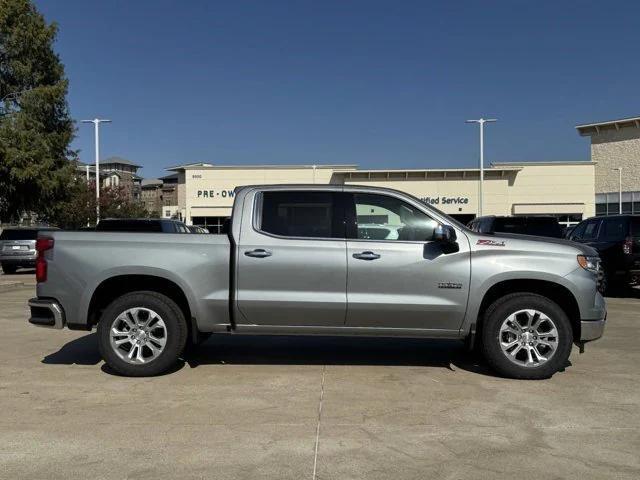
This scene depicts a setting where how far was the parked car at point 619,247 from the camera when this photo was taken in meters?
12.5

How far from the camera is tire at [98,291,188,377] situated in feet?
20.5

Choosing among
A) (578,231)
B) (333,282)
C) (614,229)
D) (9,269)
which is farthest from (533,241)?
(9,269)

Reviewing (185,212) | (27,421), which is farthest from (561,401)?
(185,212)

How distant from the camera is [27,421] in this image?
4.97 metres

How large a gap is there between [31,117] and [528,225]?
2026cm

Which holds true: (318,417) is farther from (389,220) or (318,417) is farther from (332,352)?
(332,352)

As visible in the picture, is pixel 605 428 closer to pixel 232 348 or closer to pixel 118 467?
pixel 118 467

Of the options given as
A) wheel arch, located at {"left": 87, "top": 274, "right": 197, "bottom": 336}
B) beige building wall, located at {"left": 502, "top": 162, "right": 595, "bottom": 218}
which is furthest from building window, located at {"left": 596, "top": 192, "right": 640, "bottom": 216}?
wheel arch, located at {"left": 87, "top": 274, "right": 197, "bottom": 336}

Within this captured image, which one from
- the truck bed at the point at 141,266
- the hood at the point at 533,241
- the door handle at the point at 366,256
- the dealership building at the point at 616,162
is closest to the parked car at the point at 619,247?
the hood at the point at 533,241

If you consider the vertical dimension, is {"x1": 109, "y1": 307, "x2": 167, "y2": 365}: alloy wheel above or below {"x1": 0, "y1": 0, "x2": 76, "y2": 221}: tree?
below

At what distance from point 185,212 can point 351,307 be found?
50.2 metres

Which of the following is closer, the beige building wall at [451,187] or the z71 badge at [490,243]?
the z71 badge at [490,243]

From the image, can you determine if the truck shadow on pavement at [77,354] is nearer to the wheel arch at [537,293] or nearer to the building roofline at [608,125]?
the wheel arch at [537,293]

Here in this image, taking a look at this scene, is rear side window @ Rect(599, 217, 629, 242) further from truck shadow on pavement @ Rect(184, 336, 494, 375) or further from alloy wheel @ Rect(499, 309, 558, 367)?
alloy wheel @ Rect(499, 309, 558, 367)
